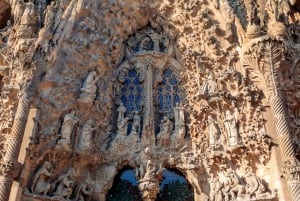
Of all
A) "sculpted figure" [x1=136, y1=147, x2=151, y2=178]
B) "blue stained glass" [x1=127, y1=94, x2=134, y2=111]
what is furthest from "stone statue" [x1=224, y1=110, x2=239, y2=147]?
"blue stained glass" [x1=127, y1=94, x2=134, y2=111]

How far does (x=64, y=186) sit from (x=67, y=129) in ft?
3.93

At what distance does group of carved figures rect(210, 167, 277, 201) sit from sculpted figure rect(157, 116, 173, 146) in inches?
54.6

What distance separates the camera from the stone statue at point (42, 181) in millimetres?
7301

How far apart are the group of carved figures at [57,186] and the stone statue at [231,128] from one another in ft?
10.4

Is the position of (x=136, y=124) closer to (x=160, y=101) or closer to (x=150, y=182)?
(x=160, y=101)

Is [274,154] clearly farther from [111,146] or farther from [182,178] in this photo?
[111,146]

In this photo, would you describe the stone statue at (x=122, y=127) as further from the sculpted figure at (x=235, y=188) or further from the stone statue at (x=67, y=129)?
the sculpted figure at (x=235, y=188)

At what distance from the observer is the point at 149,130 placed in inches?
345

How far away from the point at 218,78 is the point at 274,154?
2.13 m

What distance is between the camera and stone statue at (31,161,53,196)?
287 inches

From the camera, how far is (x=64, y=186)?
7.62m

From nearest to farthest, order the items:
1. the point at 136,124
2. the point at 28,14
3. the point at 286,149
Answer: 1. the point at 286,149
2. the point at 28,14
3. the point at 136,124

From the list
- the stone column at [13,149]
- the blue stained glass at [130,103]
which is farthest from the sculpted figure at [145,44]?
the stone column at [13,149]

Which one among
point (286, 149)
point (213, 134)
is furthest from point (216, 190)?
point (286, 149)
